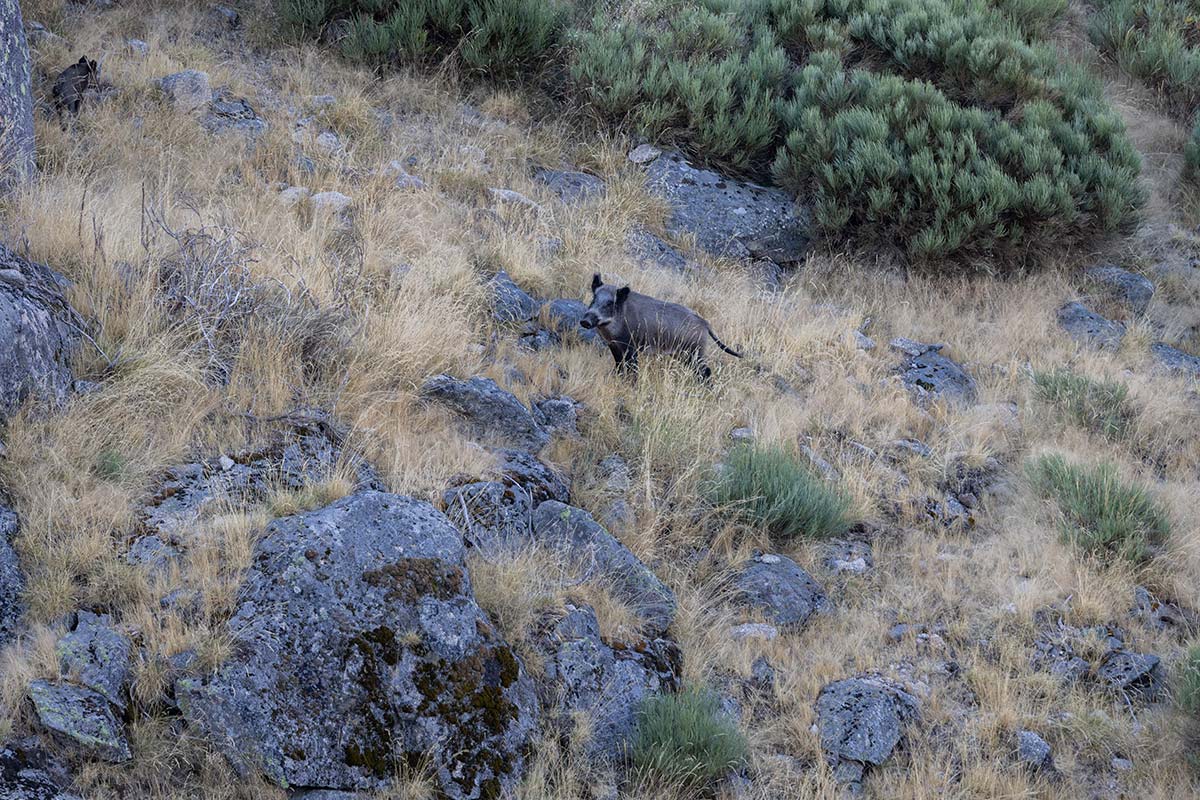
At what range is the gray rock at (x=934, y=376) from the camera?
29.3ft

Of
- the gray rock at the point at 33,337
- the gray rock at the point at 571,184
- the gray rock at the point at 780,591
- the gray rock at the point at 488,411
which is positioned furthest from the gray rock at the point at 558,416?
the gray rock at the point at 571,184

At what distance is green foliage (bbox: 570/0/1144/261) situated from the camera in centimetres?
1125

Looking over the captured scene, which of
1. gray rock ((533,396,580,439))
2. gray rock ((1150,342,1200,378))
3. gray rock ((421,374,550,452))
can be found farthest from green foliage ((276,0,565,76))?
gray rock ((1150,342,1200,378))

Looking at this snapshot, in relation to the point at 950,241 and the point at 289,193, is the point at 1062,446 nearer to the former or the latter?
the point at 950,241

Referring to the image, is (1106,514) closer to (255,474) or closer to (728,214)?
(255,474)

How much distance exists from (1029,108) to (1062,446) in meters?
5.47

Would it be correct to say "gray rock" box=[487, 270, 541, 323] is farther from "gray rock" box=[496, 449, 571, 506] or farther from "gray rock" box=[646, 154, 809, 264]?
"gray rock" box=[646, 154, 809, 264]

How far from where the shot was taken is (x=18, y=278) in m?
5.69

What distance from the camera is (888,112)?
1173 cm

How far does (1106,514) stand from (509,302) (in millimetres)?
4493

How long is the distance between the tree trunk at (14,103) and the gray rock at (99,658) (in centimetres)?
422

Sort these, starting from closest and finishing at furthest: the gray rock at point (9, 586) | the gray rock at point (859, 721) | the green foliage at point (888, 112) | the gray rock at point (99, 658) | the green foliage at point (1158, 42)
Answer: the gray rock at point (99, 658) < the gray rock at point (9, 586) < the gray rock at point (859, 721) < the green foliage at point (888, 112) < the green foliage at point (1158, 42)

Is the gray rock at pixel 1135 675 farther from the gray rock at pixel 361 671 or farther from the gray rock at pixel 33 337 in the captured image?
the gray rock at pixel 33 337

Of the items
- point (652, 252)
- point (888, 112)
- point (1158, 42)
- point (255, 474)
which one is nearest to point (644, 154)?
point (652, 252)
